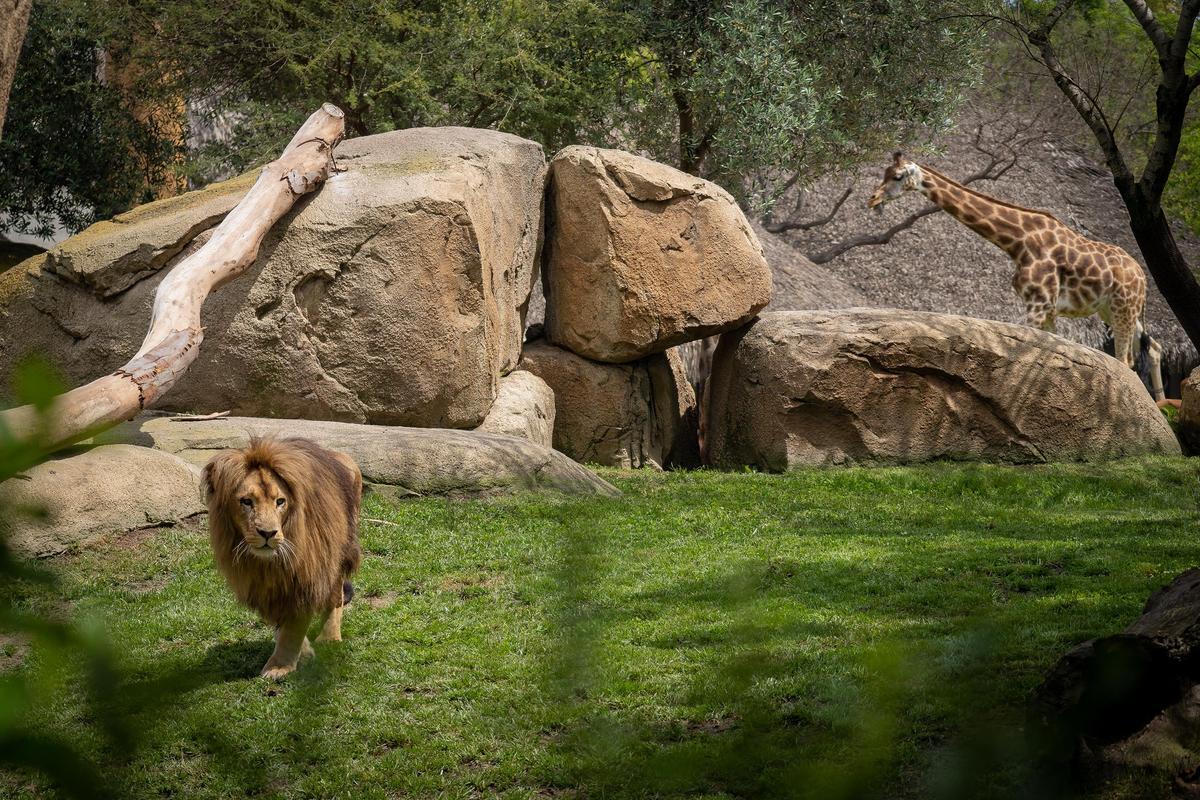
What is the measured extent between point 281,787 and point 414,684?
1.20 m

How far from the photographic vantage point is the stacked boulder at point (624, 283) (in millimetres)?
12688

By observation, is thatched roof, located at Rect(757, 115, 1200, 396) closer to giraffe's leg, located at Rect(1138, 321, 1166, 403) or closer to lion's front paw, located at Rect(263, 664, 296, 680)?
giraffe's leg, located at Rect(1138, 321, 1166, 403)

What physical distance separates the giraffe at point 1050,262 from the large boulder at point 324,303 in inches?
249

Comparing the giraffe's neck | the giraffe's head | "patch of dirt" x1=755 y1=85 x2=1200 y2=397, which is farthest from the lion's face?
"patch of dirt" x1=755 y1=85 x2=1200 y2=397

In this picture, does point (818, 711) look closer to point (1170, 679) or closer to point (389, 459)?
point (1170, 679)

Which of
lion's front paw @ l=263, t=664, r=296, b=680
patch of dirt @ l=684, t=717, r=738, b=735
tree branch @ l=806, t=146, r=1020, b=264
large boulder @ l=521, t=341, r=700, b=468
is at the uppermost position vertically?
patch of dirt @ l=684, t=717, r=738, b=735

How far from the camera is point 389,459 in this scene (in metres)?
9.51

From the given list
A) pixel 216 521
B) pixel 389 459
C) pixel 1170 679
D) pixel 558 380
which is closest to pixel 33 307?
pixel 389 459

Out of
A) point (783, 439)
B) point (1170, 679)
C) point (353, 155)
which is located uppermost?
point (353, 155)

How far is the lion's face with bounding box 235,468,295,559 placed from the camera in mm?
5188

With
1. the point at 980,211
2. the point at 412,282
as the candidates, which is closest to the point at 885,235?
the point at 980,211

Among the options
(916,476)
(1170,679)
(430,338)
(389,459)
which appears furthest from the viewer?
(916,476)

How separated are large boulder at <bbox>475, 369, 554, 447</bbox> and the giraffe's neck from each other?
5.61 m

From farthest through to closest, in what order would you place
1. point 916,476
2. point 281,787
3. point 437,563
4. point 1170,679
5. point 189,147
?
point 189,147
point 916,476
point 437,563
point 281,787
point 1170,679
